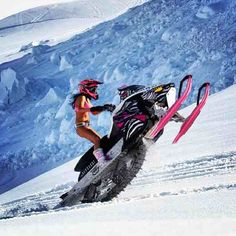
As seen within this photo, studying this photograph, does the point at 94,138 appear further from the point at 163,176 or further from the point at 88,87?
the point at 163,176

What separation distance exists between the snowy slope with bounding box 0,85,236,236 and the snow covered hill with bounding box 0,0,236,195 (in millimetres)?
312

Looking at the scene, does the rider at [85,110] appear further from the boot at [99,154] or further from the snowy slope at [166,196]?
the snowy slope at [166,196]

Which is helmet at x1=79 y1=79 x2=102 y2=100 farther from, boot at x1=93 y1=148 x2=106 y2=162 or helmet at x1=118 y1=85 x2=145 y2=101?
boot at x1=93 y1=148 x2=106 y2=162

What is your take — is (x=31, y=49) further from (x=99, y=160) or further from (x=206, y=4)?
(x=99, y=160)

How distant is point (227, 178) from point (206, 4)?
337 cm

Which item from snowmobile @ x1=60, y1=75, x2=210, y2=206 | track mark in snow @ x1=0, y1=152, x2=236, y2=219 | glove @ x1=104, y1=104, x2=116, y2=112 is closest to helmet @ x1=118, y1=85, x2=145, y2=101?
snowmobile @ x1=60, y1=75, x2=210, y2=206

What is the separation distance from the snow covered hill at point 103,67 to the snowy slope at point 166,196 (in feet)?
1.03

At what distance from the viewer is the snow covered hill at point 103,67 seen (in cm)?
601

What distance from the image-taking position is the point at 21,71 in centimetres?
689

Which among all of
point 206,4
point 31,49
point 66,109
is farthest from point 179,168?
point 31,49

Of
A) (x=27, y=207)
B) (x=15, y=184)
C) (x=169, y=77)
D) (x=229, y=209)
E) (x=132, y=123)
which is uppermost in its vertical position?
(x=229, y=209)

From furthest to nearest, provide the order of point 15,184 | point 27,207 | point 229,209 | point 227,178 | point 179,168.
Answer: point 15,184 → point 27,207 → point 179,168 → point 227,178 → point 229,209

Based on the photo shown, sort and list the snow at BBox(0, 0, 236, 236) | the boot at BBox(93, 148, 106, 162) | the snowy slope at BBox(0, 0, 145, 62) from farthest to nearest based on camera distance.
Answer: the snowy slope at BBox(0, 0, 145, 62), the snow at BBox(0, 0, 236, 236), the boot at BBox(93, 148, 106, 162)

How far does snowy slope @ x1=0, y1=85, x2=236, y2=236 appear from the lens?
1933 millimetres
